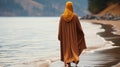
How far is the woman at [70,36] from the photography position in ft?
38.0

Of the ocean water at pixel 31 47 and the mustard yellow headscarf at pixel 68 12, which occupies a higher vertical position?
the mustard yellow headscarf at pixel 68 12

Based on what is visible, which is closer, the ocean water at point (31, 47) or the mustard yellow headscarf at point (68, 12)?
the mustard yellow headscarf at point (68, 12)

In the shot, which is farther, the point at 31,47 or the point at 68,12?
the point at 31,47

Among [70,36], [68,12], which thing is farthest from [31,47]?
[68,12]

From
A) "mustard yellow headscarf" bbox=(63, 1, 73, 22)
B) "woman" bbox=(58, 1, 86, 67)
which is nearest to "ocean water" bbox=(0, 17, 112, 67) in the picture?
"woman" bbox=(58, 1, 86, 67)

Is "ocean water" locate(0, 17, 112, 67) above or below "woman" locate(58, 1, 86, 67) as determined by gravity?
below

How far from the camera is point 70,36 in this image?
11.7 m

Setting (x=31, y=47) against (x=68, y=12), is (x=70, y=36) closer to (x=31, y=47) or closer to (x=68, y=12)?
(x=68, y=12)

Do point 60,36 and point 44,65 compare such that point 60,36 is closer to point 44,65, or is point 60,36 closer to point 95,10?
point 44,65

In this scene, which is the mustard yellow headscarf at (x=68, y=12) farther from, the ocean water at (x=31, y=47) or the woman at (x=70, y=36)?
the ocean water at (x=31, y=47)

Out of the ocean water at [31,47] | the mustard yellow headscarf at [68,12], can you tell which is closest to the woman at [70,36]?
the mustard yellow headscarf at [68,12]

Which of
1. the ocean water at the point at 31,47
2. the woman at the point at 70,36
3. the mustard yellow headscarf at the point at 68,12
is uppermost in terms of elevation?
the mustard yellow headscarf at the point at 68,12

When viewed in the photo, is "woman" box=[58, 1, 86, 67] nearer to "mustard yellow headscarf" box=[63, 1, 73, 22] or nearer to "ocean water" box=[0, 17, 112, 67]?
"mustard yellow headscarf" box=[63, 1, 73, 22]

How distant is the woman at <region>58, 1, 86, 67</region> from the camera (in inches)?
456
